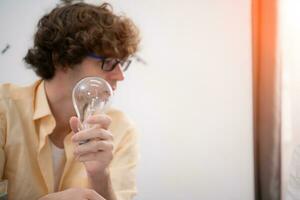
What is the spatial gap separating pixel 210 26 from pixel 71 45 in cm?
95

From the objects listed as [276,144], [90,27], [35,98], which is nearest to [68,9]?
[90,27]

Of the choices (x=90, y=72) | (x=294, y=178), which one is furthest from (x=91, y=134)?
(x=294, y=178)

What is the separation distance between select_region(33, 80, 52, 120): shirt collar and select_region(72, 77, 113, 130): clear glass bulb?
0.77ft

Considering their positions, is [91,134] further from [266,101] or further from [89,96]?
[266,101]

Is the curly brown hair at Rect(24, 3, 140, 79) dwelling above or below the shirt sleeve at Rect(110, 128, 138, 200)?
above

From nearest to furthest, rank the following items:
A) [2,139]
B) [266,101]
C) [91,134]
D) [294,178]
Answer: [91,134], [2,139], [294,178], [266,101]

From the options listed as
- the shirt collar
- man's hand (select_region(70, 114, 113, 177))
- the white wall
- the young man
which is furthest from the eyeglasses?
the white wall

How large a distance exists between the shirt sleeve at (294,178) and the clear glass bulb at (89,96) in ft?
3.40

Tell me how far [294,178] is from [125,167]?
823 millimetres

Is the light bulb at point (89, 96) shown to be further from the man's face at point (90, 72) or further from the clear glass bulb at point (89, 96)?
the man's face at point (90, 72)

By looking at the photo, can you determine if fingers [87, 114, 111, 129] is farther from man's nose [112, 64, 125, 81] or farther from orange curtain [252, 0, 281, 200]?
orange curtain [252, 0, 281, 200]

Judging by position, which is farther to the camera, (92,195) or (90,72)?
(90,72)

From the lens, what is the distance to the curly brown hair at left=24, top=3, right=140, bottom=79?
98 cm

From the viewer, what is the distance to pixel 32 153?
0.94 metres
